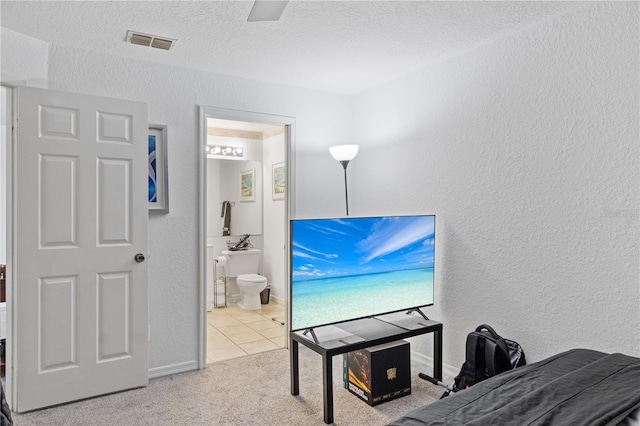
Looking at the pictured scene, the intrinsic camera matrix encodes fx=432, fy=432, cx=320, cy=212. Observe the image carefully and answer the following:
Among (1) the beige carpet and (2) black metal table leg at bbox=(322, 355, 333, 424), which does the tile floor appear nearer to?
(1) the beige carpet

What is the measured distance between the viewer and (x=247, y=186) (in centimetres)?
583

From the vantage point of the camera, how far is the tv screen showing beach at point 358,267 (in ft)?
8.65

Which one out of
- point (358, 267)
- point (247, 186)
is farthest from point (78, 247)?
point (247, 186)

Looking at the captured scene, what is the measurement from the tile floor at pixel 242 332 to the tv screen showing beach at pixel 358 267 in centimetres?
137

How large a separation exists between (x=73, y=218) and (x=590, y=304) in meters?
3.12

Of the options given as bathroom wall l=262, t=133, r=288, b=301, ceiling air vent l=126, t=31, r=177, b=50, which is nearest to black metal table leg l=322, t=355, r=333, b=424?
ceiling air vent l=126, t=31, r=177, b=50

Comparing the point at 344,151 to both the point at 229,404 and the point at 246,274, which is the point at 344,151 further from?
the point at 246,274

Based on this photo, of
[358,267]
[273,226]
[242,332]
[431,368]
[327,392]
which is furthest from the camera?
[273,226]

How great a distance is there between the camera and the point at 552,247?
8.34 ft

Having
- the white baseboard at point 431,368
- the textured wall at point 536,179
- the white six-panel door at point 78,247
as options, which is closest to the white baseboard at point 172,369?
the white six-panel door at point 78,247

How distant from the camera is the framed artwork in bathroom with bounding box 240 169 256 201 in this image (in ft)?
19.1

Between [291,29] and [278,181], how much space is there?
3.05 metres

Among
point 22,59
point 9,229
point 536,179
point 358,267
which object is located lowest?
point 358,267

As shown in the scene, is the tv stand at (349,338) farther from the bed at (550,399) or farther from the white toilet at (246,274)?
the white toilet at (246,274)
